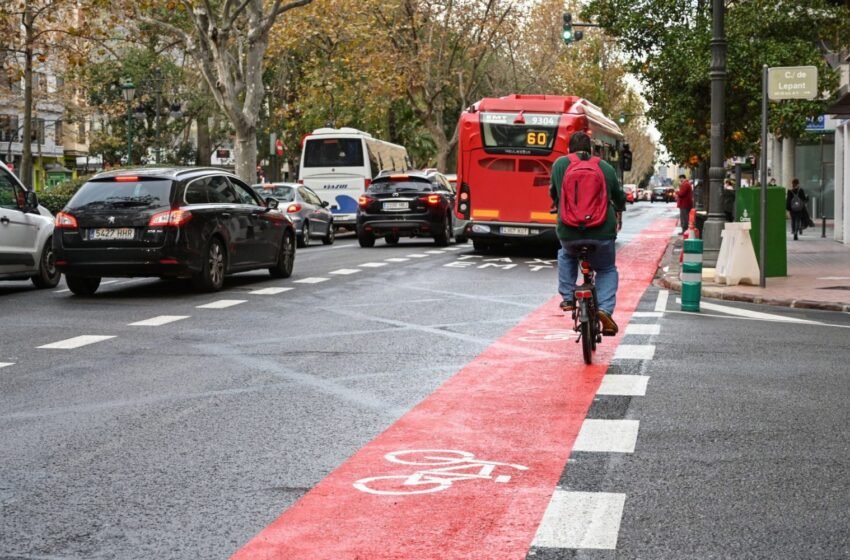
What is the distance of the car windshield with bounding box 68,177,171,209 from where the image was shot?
16438 millimetres

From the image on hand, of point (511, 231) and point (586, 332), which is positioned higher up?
point (511, 231)

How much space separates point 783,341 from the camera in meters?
12.1

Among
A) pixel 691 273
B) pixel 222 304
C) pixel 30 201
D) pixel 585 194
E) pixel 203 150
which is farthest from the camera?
pixel 203 150

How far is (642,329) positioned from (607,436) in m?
5.97

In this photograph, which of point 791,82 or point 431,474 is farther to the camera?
point 791,82

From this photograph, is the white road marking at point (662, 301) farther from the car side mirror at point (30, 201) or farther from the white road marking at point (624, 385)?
the car side mirror at point (30, 201)

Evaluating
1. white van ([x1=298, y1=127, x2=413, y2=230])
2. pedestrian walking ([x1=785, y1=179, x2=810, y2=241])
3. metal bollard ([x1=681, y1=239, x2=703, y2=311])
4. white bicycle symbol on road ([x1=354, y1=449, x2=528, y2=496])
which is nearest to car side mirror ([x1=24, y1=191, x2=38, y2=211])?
metal bollard ([x1=681, y1=239, x2=703, y2=311])

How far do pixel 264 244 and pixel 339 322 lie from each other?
5600 mm

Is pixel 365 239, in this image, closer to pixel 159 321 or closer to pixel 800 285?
pixel 800 285

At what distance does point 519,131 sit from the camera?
26.5 m

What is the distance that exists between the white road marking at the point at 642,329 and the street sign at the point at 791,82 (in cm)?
526

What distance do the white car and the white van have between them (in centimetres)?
2373

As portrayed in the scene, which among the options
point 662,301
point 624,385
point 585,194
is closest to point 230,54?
point 662,301

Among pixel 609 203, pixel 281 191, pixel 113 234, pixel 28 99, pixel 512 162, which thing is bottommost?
pixel 113 234
